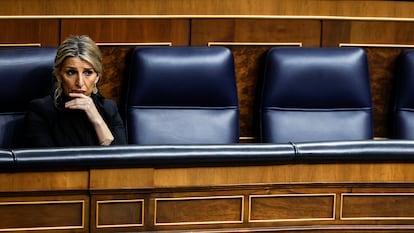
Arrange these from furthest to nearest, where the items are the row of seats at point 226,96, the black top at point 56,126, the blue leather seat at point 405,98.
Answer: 1. the blue leather seat at point 405,98
2. the row of seats at point 226,96
3. the black top at point 56,126

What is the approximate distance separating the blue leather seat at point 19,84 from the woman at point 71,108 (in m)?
0.04

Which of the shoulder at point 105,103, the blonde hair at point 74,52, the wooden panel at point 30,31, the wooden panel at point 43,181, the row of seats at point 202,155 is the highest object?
the wooden panel at point 30,31

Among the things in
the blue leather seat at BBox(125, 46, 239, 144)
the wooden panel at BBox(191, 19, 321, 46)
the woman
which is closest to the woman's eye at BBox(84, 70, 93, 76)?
the woman

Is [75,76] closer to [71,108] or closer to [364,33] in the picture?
[71,108]

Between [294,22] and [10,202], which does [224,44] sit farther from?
[10,202]

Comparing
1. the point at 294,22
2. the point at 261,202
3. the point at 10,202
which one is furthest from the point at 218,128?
the point at 10,202

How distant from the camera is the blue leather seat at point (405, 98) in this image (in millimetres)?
1441

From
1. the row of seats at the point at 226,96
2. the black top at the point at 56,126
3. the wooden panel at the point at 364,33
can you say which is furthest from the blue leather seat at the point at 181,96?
the wooden panel at the point at 364,33

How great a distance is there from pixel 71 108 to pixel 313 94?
37cm

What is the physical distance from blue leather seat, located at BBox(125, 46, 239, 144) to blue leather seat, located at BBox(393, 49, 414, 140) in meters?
0.25

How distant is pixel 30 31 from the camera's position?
1.39 metres

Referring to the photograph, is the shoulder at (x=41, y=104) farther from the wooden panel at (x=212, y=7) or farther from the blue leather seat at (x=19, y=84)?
the wooden panel at (x=212, y=7)

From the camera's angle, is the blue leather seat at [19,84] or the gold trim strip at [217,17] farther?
the gold trim strip at [217,17]

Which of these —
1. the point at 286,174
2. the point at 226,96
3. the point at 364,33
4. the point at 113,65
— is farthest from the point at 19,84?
the point at 364,33
